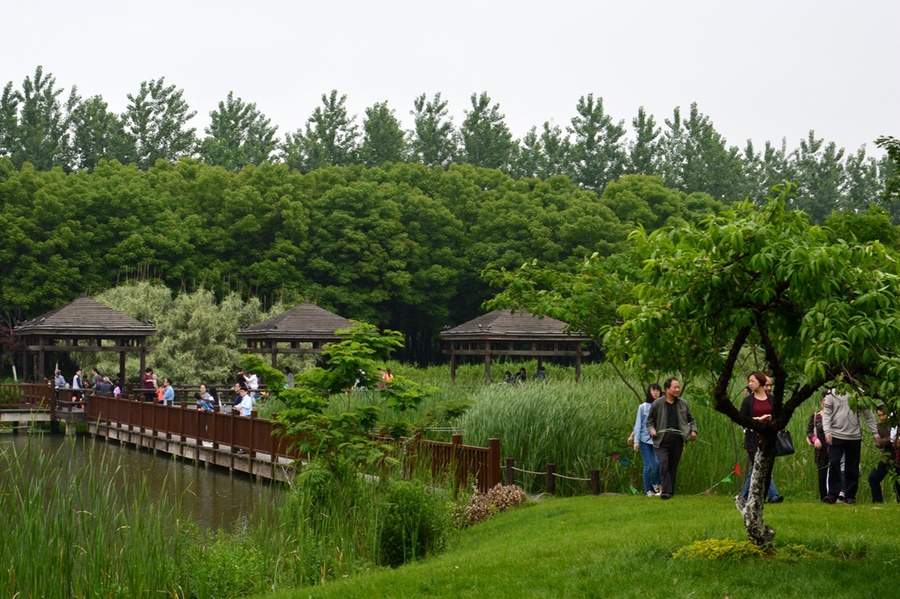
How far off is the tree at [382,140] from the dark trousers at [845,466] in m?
65.3

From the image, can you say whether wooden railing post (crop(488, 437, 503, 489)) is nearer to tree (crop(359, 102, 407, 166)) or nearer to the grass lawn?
the grass lawn

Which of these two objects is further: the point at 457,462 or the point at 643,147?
the point at 643,147

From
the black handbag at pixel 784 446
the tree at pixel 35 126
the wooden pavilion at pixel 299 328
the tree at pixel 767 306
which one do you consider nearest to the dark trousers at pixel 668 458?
the black handbag at pixel 784 446

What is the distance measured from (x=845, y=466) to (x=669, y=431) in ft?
6.40

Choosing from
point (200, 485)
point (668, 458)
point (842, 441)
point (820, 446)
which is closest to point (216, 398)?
point (200, 485)

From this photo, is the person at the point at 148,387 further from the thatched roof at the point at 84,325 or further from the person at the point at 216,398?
the thatched roof at the point at 84,325

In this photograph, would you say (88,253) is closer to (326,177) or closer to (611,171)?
(326,177)

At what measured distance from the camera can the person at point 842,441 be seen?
1202 cm

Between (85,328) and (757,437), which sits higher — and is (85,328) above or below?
above

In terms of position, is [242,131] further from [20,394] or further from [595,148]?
[20,394]

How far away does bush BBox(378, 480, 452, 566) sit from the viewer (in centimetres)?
1121

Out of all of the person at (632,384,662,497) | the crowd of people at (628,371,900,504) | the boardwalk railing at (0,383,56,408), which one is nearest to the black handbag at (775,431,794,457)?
the crowd of people at (628,371,900,504)

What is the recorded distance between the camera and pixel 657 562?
8.83 metres

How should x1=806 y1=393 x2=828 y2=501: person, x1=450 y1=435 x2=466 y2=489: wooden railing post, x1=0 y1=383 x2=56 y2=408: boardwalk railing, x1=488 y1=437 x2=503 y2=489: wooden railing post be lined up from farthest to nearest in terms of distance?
x1=0 y1=383 x2=56 y2=408: boardwalk railing, x1=450 y1=435 x2=466 y2=489: wooden railing post, x1=488 y1=437 x2=503 y2=489: wooden railing post, x1=806 y1=393 x2=828 y2=501: person
